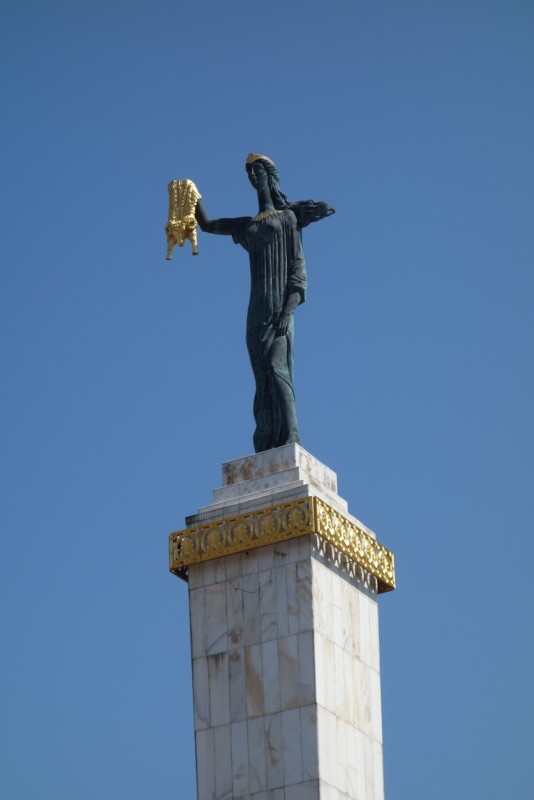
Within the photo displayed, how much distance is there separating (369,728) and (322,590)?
2.08 m

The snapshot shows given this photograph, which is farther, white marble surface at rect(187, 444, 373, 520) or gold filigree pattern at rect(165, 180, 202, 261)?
gold filigree pattern at rect(165, 180, 202, 261)

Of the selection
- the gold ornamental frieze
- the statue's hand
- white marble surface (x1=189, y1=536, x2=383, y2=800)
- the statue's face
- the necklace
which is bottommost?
white marble surface (x1=189, y1=536, x2=383, y2=800)

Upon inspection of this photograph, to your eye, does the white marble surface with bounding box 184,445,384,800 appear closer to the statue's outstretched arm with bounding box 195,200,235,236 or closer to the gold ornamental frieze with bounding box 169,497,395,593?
the gold ornamental frieze with bounding box 169,497,395,593

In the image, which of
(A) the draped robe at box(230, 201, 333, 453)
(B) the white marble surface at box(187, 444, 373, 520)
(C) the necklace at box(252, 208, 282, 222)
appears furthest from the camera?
(C) the necklace at box(252, 208, 282, 222)

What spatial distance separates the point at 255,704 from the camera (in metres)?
28.2

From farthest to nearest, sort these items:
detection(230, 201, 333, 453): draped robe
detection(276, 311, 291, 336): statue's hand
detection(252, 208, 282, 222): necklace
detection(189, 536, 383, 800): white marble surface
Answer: detection(252, 208, 282, 222): necklace → detection(276, 311, 291, 336): statue's hand → detection(230, 201, 333, 453): draped robe → detection(189, 536, 383, 800): white marble surface

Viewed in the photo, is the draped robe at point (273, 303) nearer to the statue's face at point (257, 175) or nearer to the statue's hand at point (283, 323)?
the statue's hand at point (283, 323)

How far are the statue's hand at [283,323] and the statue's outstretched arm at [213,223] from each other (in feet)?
5.88

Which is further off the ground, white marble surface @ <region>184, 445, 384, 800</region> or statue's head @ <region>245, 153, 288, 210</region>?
statue's head @ <region>245, 153, 288, 210</region>

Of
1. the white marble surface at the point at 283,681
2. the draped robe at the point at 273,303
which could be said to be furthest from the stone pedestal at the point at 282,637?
the draped robe at the point at 273,303

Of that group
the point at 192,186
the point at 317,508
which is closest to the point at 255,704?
the point at 317,508

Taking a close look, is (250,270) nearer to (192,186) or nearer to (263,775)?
(192,186)

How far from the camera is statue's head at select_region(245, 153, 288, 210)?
103 ft

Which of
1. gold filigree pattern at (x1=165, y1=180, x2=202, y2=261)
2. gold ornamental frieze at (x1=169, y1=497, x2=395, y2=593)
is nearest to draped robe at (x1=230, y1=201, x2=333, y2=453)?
gold filigree pattern at (x1=165, y1=180, x2=202, y2=261)
